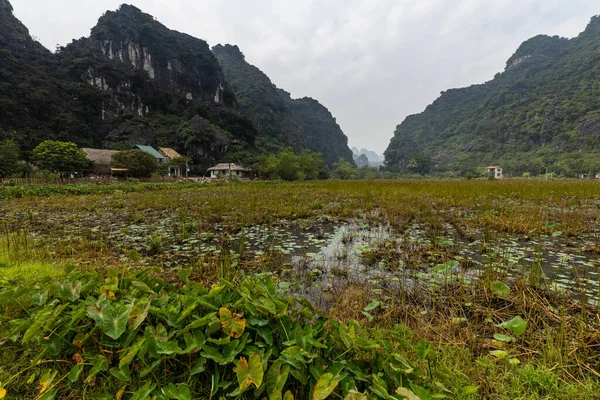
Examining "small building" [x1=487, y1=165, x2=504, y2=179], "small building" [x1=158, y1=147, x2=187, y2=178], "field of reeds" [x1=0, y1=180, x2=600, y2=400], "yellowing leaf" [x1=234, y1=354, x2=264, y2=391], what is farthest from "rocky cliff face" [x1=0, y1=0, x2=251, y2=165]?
"small building" [x1=487, y1=165, x2=504, y2=179]

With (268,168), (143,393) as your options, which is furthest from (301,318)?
(268,168)

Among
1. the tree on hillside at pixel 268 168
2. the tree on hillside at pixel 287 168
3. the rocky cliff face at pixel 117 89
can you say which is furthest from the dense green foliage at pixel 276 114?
the tree on hillside at pixel 287 168

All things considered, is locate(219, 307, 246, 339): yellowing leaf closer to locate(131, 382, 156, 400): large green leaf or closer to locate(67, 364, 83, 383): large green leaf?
locate(131, 382, 156, 400): large green leaf

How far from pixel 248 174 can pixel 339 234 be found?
52414 millimetres

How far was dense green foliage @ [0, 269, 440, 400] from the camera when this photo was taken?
124cm

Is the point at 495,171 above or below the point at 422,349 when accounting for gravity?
above

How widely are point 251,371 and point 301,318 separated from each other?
87 centimetres

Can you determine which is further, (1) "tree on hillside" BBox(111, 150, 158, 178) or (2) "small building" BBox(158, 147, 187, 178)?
(2) "small building" BBox(158, 147, 187, 178)

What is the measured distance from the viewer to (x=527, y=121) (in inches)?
3312

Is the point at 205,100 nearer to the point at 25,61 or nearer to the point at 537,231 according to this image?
the point at 25,61

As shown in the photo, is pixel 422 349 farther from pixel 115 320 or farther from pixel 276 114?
pixel 276 114

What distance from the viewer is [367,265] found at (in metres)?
3.62

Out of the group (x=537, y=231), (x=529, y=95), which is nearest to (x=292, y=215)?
(x=537, y=231)

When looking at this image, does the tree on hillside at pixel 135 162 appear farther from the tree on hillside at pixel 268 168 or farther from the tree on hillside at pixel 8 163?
the tree on hillside at pixel 268 168
